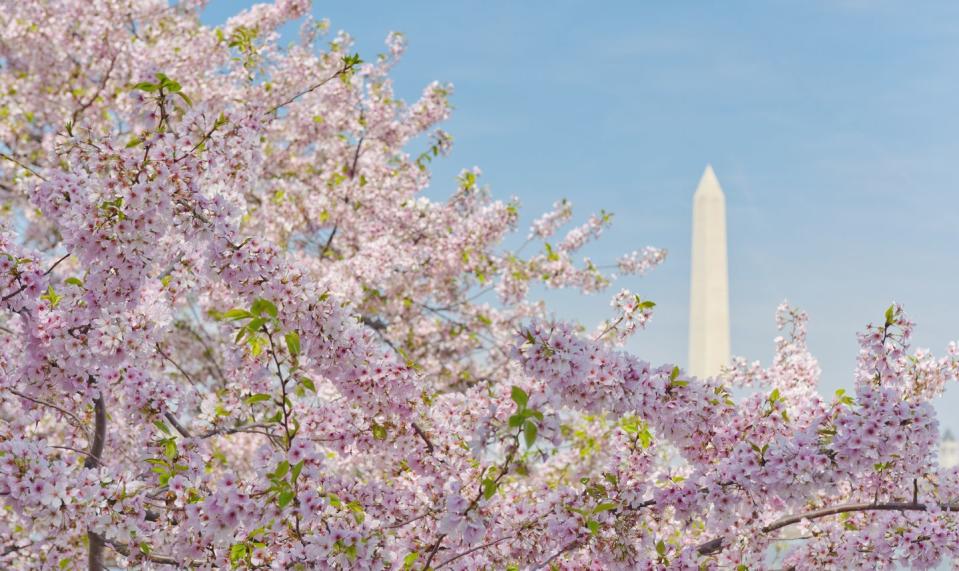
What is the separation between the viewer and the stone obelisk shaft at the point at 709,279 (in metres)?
18.7

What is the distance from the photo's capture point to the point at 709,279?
739 inches

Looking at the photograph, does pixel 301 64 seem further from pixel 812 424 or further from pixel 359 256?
pixel 812 424

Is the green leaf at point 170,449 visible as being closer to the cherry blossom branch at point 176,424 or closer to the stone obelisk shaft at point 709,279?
the cherry blossom branch at point 176,424

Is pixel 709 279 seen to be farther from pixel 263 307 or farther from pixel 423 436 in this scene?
pixel 263 307

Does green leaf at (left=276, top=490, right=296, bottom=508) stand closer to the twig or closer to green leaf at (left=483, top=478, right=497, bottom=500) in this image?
green leaf at (left=483, top=478, right=497, bottom=500)

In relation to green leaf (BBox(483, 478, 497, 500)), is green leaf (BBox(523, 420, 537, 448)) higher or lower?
higher

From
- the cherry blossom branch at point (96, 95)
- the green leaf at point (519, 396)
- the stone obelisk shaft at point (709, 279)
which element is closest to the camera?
the green leaf at point (519, 396)

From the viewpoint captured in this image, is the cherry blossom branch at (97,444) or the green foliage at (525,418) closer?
the green foliage at (525,418)

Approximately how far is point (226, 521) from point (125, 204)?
126 cm

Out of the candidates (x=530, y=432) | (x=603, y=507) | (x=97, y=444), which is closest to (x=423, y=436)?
(x=603, y=507)

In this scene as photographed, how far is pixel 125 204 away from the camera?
3502mm

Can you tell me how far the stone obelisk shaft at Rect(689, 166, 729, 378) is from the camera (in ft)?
61.4

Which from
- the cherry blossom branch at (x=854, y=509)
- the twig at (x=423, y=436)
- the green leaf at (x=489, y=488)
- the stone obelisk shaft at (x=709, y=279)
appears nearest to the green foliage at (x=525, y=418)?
the green leaf at (x=489, y=488)

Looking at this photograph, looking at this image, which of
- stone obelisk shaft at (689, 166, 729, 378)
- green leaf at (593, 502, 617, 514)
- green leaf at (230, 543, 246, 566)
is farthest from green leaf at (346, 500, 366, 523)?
stone obelisk shaft at (689, 166, 729, 378)
